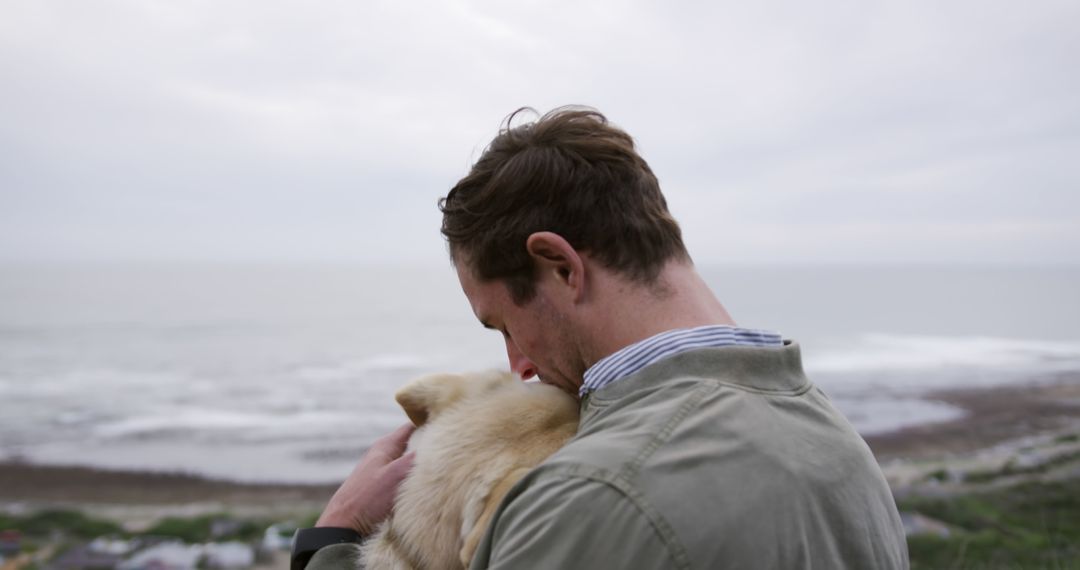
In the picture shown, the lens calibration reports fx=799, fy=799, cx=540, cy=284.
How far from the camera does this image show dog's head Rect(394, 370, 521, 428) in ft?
7.61

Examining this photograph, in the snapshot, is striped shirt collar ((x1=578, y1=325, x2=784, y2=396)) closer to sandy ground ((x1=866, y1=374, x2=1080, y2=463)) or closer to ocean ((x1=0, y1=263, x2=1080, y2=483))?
ocean ((x1=0, y1=263, x2=1080, y2=483))

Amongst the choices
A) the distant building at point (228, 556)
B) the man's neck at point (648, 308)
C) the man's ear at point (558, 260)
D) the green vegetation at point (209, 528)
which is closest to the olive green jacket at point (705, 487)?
the man's neck at point (648, 308)

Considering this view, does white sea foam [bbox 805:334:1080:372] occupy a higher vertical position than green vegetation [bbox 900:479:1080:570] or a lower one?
lower

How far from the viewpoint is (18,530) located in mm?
12625

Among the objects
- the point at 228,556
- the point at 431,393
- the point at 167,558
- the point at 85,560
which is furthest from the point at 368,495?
the point at 85,560

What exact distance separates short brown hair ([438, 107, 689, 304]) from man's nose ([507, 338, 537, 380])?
286mm

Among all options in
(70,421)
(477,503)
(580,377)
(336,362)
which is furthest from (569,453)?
(336,362)

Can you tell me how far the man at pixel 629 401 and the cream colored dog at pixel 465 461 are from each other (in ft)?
0.39

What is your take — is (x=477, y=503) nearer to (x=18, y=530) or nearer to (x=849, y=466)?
(x=849, y=466)

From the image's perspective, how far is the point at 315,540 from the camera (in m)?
2.38

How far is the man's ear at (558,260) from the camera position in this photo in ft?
6.82

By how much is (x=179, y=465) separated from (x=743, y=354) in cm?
1755

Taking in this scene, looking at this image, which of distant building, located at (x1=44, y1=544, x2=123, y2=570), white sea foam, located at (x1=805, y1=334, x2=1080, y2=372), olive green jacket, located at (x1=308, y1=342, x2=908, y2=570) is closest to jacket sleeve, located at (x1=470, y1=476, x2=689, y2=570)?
olive green jacket, located at (x1=308, y1=342, x2=908, y2=570)

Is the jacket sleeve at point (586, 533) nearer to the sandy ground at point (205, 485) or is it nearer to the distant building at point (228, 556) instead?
the distant building at point (228, 556)
